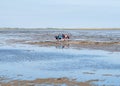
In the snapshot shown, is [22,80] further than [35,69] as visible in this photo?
No

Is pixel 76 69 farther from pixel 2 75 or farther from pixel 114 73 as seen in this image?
pixel 2 75

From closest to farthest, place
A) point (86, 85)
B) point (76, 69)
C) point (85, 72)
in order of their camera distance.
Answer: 1. point (86, 85)
2. point (85, 72)
3. point (76, 69)

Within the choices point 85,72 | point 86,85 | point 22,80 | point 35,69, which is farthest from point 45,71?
point 86,85

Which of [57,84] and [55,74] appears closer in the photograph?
[57,84]

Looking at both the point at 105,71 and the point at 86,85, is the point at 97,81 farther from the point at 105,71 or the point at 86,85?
the point at 105,71

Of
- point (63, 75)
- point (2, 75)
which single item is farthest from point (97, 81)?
point (2, 75)

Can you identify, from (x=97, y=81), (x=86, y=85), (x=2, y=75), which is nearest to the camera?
(x=86, y=85)

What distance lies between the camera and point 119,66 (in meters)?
25.6

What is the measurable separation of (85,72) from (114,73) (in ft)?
6.60

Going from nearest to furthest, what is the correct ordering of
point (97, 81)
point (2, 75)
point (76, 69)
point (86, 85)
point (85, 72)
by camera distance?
1. point (86, 85)
2. point (97, 81)
3. point (2, 75)
4. point (85, 72)
5. point (76, 69)

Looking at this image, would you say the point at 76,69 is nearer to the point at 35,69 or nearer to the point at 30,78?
the point at 35,69

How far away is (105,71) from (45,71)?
14.0ft

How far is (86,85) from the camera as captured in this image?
17812mm

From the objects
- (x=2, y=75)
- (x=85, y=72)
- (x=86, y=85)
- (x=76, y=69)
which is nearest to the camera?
(x=86, y=85)
